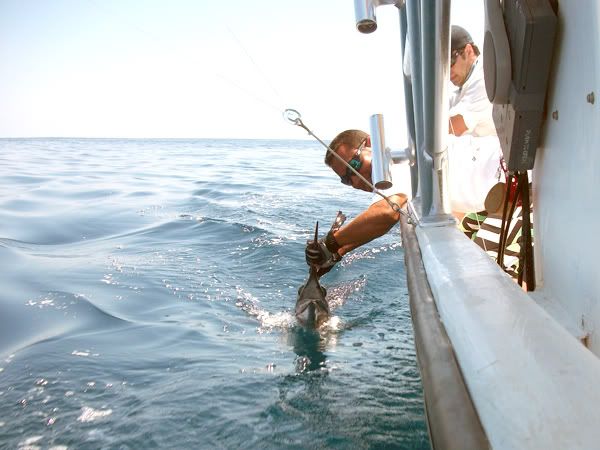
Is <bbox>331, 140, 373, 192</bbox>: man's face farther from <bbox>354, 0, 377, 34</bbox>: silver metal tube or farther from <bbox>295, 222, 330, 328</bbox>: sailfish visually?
<bbox>354, 0, 377, 34</bbox>: silver metal tube

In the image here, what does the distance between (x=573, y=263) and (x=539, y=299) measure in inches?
8.5

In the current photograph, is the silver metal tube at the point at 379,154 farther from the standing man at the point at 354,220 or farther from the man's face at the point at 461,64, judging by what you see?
the man's face at the point at 461,64

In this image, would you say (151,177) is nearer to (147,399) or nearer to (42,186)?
(42,186)

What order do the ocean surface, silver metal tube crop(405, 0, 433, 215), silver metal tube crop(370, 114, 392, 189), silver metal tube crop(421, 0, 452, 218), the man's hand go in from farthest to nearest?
the man's hand, silver metal tube crop(370, 114, 392, 189), the ocean surface, silver metal tube crop(405, 0, 433, 215), silver metal tube crop(421, 0, 452, 218)

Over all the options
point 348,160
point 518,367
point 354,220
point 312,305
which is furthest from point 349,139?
point 518,367

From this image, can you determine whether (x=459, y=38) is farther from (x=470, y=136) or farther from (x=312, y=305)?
(x=312, y=305)

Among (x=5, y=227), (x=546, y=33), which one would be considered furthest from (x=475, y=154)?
(x=5, y=227)

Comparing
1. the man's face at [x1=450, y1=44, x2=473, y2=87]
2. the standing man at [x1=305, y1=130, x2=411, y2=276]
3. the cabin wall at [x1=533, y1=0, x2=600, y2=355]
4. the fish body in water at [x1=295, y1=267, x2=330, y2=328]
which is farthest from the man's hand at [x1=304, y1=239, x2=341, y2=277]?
the cabin wall at [x1=533, y1=0, x2=600, y2=355]

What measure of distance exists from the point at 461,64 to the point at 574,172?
7.38 ft

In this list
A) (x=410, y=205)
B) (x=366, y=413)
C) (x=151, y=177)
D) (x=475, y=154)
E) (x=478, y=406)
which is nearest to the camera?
(x=478, y=406)

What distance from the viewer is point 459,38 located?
130 inches

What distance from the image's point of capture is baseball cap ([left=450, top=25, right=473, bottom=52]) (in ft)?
10.8

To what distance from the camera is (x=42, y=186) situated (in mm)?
10914

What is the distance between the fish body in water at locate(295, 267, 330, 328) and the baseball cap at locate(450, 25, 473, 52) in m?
1.66
